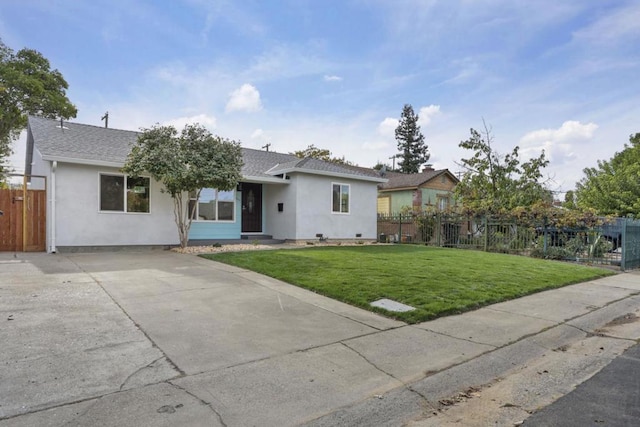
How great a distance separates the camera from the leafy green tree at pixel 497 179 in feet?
64.4

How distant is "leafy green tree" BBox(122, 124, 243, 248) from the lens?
11.6 m

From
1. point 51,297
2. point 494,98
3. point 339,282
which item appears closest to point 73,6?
point 51,297

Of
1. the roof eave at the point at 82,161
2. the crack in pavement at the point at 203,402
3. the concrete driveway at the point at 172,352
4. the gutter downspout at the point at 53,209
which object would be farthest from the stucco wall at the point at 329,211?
the crack in pavement at the point at 203,402

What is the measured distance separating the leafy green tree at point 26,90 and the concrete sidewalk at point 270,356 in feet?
86.1

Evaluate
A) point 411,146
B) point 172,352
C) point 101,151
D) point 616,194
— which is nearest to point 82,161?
point 101,151

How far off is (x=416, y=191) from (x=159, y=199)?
19.5 m

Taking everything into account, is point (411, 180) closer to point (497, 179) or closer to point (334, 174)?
point (497, 179)

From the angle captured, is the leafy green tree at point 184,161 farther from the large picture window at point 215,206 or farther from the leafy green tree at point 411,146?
the leafy green tree at point 411,146

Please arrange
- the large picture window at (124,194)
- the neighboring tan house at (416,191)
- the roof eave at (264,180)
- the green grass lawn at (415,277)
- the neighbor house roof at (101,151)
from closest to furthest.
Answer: the green grass lawn at (415,277) < the neighbor house roof at (101,151) < the large picture window at (124,194) < the roof eave at (264,180) < the neighboring tan house at (416,191)

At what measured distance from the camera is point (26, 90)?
27.1 m

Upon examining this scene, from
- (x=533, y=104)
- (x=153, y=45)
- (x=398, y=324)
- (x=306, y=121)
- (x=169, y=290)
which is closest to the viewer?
(x=398, y=324)

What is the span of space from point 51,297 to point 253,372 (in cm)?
433

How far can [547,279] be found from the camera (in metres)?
9.31

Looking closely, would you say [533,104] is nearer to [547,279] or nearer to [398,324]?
[547,279]
